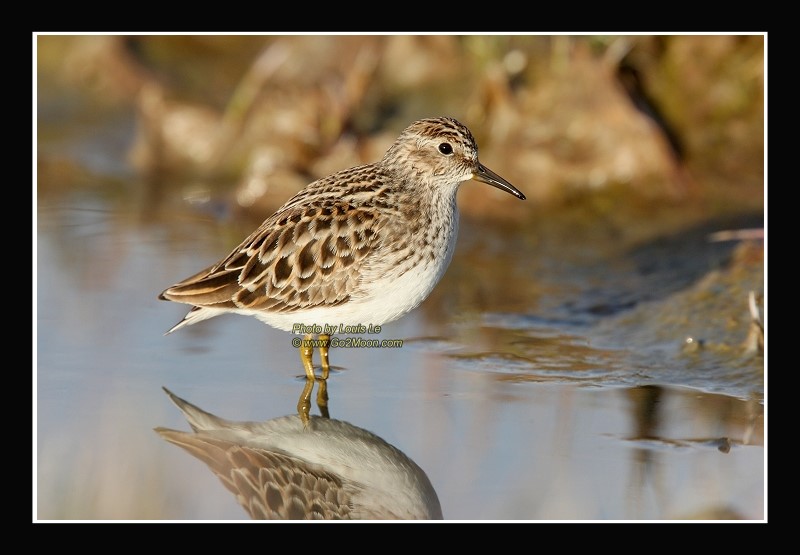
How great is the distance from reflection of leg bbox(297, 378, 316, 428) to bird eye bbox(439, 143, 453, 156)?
2.17 meters

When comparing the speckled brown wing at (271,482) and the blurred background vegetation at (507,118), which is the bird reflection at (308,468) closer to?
the speckled brown wing at (271,482)

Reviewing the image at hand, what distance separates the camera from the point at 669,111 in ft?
43.4

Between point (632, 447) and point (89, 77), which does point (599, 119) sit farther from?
point (89, 77)

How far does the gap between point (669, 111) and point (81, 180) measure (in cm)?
796

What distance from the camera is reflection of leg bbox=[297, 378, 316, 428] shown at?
7.87 m

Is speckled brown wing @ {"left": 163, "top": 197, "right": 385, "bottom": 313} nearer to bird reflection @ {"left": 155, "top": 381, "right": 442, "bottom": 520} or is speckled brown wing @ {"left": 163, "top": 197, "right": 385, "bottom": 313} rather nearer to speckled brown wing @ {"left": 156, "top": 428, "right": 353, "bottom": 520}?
bird reflection @ {"left": 155, "top": 381, "right": 442, "bottom": 520}

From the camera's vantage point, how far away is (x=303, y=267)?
27.5 ft

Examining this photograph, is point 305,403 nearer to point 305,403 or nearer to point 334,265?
point 305,403

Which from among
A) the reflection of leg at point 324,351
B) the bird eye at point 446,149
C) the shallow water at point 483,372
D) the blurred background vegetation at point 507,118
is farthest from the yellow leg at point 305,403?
the blurred background vegetation at point 507,118

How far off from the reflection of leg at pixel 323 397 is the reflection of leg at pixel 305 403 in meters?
0.07

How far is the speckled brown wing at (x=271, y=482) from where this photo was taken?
21.5 ft

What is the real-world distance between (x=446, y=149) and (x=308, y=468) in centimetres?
318

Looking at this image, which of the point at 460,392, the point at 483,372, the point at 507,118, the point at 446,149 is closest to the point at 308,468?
the point at 460,392

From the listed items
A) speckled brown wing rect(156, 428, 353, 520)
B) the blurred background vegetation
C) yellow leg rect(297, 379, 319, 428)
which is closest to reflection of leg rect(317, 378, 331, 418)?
yellow leg rect(297, 379, 319, 428)
